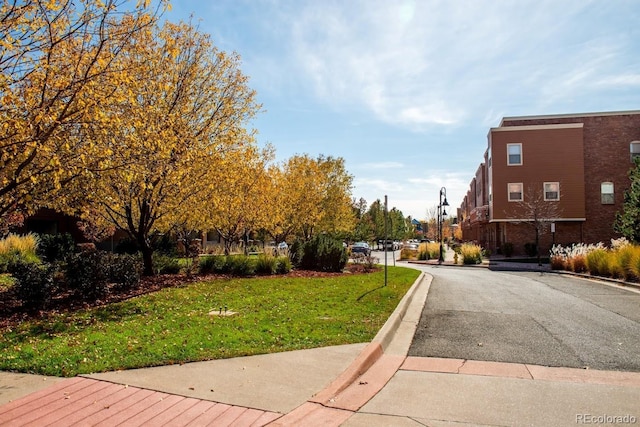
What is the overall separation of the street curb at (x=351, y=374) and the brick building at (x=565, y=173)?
99.5 ft

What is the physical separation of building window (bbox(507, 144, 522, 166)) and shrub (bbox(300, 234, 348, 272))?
896 inches

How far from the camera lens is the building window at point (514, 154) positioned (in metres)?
36.3

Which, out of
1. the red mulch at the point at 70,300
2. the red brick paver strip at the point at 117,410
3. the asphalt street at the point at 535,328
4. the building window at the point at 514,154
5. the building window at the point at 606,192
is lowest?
the asphalt street at the point at 535,328

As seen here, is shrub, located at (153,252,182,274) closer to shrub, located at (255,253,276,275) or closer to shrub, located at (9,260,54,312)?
shrub, located at (255,253,276,275)

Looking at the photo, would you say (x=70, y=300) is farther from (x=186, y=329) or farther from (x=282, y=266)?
(x=282, y=266)

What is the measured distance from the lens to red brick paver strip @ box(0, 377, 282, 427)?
13.3 ft

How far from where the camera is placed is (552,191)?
3569 cm

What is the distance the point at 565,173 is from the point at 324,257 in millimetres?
25394

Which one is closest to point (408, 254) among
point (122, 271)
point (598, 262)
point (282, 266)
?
point (598, 262)

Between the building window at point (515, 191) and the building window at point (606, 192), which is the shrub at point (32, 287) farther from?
the building window at point (606, 192)

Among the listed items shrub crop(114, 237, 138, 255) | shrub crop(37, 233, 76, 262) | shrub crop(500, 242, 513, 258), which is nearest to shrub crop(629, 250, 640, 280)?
shrub crop(500, 242, 513, 258)

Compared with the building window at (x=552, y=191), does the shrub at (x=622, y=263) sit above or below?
below

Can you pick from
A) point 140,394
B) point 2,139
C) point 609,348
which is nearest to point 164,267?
point 2,139

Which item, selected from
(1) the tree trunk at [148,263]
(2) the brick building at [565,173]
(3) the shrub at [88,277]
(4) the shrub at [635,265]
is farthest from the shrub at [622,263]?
(3) the shrub at [88,277]
